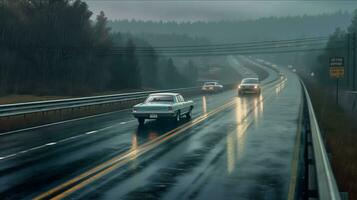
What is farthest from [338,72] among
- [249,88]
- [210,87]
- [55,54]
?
[55,54]

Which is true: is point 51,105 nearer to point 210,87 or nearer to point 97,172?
point 97,172

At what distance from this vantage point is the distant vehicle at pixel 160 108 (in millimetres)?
20312

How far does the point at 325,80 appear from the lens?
116 metres

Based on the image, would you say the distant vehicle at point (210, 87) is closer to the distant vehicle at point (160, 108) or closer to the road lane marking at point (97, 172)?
the distant vehicle at point (160, 108)

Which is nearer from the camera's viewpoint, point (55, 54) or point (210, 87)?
point (210, 87)

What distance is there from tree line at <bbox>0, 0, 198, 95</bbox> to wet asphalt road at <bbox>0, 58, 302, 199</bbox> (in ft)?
113

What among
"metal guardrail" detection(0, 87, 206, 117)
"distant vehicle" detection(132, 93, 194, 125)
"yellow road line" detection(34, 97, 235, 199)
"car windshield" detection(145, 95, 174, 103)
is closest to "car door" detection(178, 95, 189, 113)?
"distant vehicle" detection(132, 93, 194, 125)

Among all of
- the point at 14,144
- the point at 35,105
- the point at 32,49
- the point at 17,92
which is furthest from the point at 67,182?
the point at 32,49

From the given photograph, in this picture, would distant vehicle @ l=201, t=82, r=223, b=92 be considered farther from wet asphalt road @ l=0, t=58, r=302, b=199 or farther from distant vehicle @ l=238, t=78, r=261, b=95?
wet asphalt road @ l=0, t=58, r=302, b=199

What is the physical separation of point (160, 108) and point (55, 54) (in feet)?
180

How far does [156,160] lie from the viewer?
12.1 m

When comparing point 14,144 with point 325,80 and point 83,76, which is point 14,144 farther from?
point 325,80

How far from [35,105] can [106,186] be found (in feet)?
46.9

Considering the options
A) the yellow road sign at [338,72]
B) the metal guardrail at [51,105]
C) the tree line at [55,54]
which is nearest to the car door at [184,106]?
the metal guardrail at [51,105]
